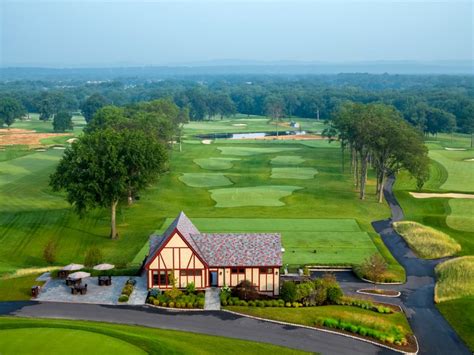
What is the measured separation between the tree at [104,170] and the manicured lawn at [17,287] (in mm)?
12708

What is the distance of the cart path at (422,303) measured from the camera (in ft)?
126

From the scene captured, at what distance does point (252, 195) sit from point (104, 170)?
2628 centimetres

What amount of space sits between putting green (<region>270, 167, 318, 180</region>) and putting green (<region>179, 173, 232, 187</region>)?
8727 millimetres

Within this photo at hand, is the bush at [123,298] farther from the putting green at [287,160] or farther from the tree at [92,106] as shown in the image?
the tree at [92,106]

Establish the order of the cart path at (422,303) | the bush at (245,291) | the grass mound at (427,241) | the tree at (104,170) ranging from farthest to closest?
the tree at (104,170), the grass mound at (427,241), the bush at (245,291), the cart path at (422,303)

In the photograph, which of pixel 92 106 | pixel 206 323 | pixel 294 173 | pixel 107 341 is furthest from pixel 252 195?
pixel 92 106

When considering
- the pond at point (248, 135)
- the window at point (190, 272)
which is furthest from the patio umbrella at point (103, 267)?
the pond at point (248, 135)

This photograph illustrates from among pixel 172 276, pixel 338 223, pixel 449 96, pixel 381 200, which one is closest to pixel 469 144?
pixel 449 96

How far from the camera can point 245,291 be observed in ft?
148

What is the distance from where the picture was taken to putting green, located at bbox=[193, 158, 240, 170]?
108 meters

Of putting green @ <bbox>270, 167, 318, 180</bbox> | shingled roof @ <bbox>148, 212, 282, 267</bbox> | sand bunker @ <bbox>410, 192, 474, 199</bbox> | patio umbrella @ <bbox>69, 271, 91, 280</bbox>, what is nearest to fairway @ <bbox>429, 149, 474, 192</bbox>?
sand bunker @ <bbox>410, 192, 474, 199</bbox>

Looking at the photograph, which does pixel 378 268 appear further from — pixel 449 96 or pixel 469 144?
pixel 449 96

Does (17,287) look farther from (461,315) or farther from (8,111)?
(8,111)

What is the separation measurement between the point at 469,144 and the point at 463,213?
259ft
